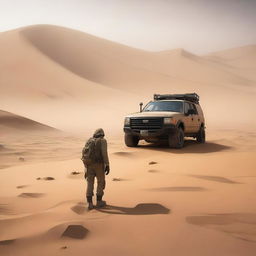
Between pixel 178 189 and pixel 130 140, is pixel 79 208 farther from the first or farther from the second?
pixel 130 140

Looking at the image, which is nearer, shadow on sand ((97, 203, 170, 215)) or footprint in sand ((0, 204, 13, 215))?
shadow on sand ((97, 203, 170, 215))

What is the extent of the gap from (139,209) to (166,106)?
9261 millimetres

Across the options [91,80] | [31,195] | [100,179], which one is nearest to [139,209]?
[100,179]

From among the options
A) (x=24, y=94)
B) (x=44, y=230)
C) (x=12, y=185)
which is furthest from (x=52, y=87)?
(x=44, y=230)

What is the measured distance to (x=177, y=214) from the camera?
5.60 metres

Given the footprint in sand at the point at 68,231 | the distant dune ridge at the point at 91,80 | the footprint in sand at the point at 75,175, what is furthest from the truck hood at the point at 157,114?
the distant dune ridge at the point at 91,80

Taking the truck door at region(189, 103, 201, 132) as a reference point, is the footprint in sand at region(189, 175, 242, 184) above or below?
below

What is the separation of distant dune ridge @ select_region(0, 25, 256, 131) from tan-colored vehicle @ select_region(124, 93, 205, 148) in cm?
1423

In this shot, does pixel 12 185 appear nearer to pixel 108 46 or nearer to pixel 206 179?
pixel 206 179

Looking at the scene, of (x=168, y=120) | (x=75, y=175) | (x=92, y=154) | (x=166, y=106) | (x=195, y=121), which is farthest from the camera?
(x=195, y=121)

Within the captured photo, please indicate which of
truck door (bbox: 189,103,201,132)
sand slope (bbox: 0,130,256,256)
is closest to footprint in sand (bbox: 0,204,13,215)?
sand slope (bbox: 0,130,256,256)

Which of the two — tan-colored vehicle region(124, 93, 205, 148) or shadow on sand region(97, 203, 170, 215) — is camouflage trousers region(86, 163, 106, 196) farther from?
tan-colored vehicle region(124, 93, 205, 148)

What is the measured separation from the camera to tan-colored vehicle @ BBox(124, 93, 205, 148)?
13.6 m

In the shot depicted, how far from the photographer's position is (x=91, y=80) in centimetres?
6031
